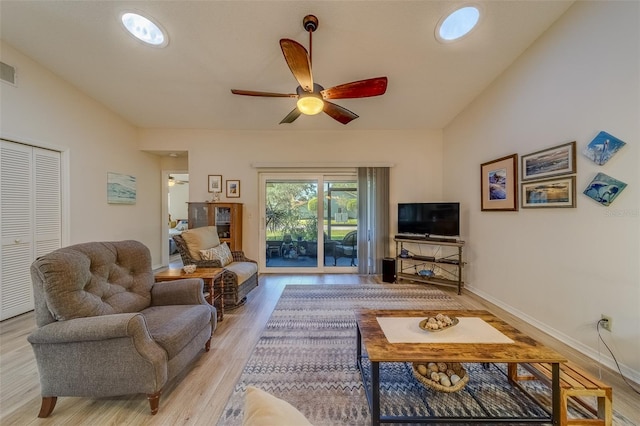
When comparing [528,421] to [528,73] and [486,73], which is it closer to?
[528,73]

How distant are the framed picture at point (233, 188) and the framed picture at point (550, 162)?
427 centimetres

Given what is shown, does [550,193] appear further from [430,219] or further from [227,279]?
[227,279]

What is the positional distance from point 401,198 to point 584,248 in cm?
271

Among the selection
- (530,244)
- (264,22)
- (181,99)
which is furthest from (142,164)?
(530,244)

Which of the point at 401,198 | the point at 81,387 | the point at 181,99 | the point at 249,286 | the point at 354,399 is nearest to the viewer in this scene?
the point at 81,387

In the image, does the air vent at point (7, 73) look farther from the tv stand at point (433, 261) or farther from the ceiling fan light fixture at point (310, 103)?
the tv stand at point (433, 261)

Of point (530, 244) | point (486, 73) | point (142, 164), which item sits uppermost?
point (486, 73)

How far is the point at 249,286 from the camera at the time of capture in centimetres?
339

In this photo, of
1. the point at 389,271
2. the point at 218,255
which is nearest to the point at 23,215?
the point at 218,255

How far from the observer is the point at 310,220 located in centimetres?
483

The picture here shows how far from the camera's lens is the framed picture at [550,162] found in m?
2.20

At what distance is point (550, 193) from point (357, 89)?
213 centimetres

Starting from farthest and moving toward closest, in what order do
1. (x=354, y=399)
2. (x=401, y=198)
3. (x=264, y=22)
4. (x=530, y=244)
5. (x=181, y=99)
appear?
(x=401, y=198) → (x=181, y=99) → (x=530, y=244) → (x=264, y=22) → (x=354, y=399)

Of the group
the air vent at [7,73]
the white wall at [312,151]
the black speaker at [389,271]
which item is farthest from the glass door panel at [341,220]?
the air vent at [7,73]
